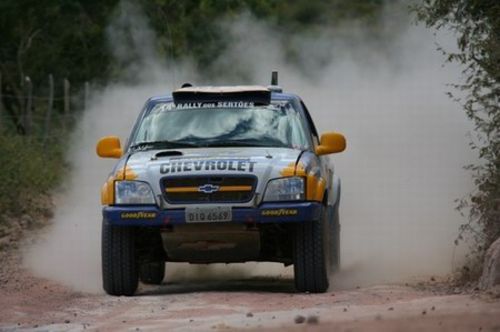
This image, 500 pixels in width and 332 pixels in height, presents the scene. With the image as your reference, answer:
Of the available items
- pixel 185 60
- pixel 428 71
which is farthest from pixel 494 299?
pixel 185 60

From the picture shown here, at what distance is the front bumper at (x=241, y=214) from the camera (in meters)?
11.5

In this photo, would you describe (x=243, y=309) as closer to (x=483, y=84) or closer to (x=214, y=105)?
(x=214, y=105)

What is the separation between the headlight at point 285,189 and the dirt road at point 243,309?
2.54 ft

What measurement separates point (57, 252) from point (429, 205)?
165 inches

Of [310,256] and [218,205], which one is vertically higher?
[218,205]

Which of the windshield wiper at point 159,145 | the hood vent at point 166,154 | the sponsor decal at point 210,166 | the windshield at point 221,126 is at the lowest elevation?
the sponsor decal at point 210,166

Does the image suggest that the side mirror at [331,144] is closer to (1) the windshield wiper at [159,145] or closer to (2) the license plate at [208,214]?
(1) the windshield wiper at [159,145]

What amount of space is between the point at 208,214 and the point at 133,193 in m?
0.65

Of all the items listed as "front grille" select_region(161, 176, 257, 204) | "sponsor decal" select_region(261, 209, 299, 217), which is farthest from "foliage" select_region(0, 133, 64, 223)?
"sponsor decal" select_region(261, 209, 299, 217)

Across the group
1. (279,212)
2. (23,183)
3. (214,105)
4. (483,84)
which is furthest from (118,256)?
(23,183)

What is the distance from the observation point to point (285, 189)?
38.0 ft

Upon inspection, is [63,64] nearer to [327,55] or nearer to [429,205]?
[327,55]

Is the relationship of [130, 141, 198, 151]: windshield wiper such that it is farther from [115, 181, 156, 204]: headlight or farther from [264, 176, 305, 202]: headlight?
[264, 176, 305, 202]: headlight

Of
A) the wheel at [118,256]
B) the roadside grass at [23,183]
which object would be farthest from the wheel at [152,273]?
the roadside grass at [23,183]
